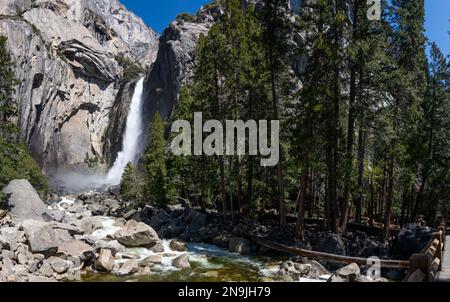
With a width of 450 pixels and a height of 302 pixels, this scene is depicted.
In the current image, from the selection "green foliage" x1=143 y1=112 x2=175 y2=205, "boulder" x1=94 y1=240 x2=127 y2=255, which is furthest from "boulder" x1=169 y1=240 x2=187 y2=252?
"green foliage" x1=143 y1=112 x2=175 y2=205

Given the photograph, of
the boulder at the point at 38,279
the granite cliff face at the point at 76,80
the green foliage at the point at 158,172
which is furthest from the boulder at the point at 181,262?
the granite cliff face at the point at 76,80

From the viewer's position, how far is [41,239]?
14.9 meters

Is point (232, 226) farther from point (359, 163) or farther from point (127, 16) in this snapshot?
point (127, 16)

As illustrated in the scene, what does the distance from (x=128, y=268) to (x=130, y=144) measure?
6963 cm

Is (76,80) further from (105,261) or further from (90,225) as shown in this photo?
(105,261)

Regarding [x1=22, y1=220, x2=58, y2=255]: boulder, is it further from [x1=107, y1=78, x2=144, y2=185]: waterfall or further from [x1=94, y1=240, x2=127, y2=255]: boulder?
[x1=107, y1=78, x2=144, y2=185]: waterfall

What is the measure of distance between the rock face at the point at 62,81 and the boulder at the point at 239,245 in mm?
54009

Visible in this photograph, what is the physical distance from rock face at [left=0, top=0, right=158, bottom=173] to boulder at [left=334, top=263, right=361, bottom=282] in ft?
200

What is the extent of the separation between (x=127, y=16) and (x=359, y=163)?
5978 inches

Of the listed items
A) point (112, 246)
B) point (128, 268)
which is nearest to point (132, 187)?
point (112, 246)

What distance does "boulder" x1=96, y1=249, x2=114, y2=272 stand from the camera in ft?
47.6
